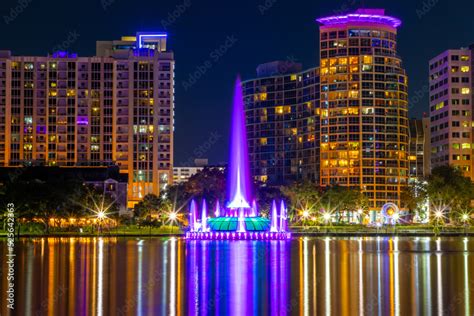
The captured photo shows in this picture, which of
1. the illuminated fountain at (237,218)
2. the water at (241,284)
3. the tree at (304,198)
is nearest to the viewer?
the water at (241,284)

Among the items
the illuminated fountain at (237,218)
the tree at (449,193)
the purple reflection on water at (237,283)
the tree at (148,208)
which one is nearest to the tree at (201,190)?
the tree at (148,208)

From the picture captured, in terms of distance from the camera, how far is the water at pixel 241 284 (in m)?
39.1

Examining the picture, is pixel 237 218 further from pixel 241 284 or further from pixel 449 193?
pixel 241 284

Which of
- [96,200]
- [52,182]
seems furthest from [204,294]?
[96,200]

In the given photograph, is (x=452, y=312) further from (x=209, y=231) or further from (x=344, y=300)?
(x=209, y=231)

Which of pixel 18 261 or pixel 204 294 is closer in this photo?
pixel 204 294

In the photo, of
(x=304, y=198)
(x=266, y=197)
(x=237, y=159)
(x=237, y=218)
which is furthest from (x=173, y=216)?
(x=237, y=218)

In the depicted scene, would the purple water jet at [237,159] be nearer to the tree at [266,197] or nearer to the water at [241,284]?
the tree at [266,197]

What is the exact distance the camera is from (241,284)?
4903 cm

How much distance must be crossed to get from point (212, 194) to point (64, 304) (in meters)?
131

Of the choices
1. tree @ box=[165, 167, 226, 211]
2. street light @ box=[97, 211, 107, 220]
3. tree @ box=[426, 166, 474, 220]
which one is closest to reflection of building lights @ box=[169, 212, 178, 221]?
tree @ box=[165, 167, 226, 211]

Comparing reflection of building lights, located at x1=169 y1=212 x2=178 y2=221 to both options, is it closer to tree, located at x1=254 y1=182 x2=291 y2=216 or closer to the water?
tree, located at x1=254 y1=182 x2=291 y2=216

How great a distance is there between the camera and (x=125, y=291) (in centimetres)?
4512

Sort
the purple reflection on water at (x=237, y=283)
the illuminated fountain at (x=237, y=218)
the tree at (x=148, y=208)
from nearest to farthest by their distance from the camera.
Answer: the purple reflection on water at (x=237, y=283), the illuminated fountain at (x=237, y=218), the tree at (x=148, y=208)
